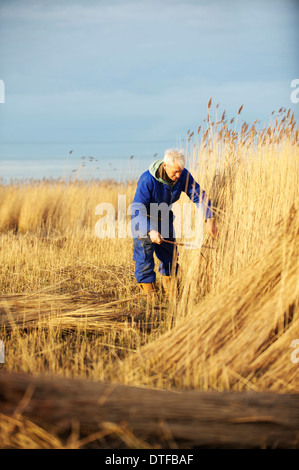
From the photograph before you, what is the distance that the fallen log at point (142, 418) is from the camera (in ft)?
5.26

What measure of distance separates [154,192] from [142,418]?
2.43 m

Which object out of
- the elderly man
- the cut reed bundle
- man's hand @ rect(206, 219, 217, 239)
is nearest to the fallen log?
the cut reed bundle

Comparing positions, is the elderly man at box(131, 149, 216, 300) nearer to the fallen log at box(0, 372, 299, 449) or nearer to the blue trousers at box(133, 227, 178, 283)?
the blue trousers at box(133, 227, 178, 283)

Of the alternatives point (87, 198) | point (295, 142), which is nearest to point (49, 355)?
point (295, 142)

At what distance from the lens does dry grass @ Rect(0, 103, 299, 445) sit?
7.24 ft

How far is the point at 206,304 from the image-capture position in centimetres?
247

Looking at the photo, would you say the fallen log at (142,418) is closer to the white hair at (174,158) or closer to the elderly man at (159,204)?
the elderly man at (159,204)

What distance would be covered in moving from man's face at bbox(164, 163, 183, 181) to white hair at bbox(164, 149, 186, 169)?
2cm

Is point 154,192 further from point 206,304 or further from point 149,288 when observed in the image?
point 206,304

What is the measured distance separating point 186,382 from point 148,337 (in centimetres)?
84

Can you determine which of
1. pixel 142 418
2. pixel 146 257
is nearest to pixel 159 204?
pixel 146 257

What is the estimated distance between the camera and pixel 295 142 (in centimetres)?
345

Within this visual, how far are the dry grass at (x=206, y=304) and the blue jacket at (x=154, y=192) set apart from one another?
11 centimetres

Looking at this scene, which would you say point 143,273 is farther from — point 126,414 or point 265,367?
point 126,414
